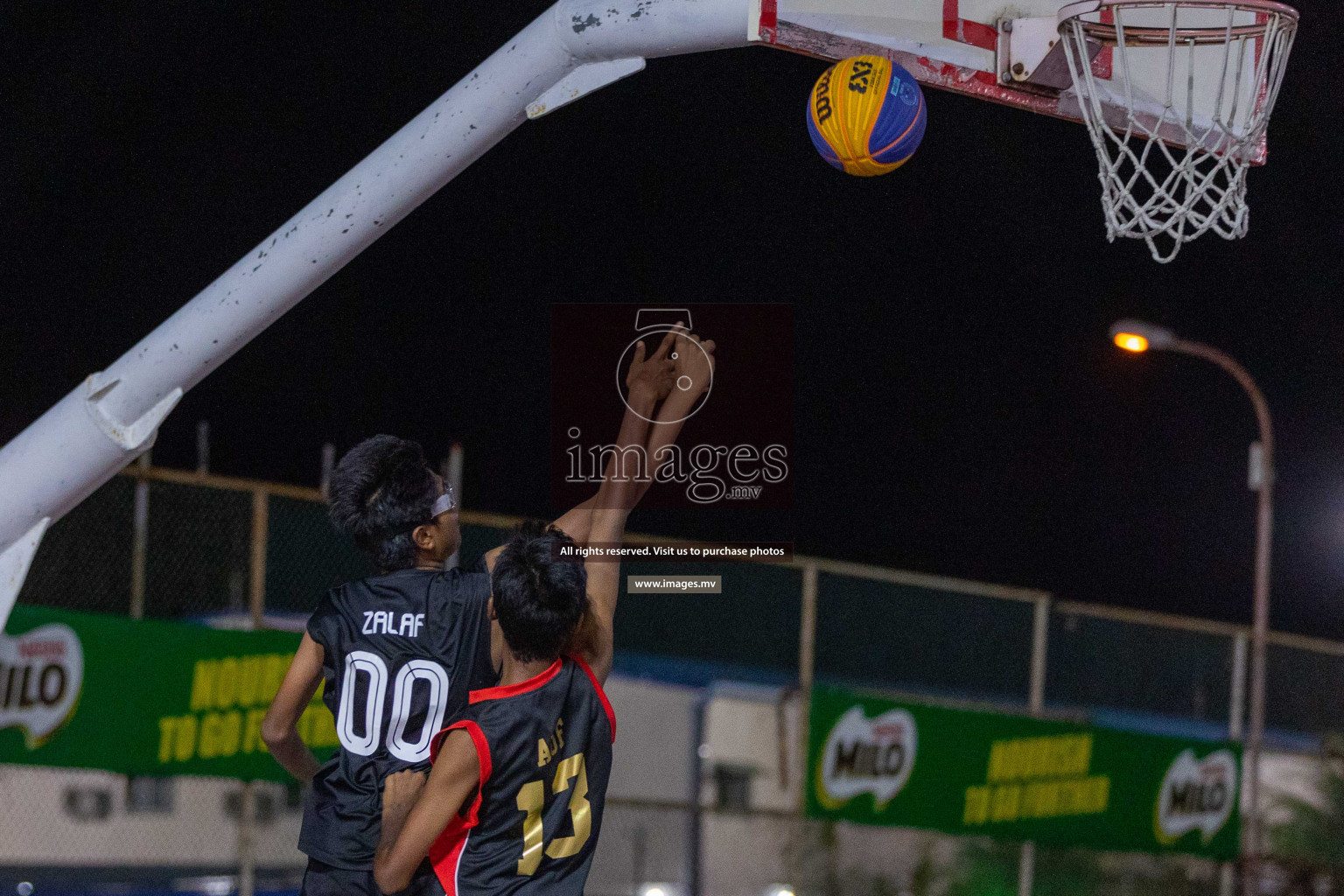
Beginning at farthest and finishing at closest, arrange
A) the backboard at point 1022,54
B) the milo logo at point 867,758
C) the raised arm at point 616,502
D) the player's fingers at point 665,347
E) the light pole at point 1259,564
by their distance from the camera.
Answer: the light pole at point 1259,564
the milo logo at point 867,758
the backboard at point 1022,54
the player's fingers at point 665,347
the raised arm at point 616,502

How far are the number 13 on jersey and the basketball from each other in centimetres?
223

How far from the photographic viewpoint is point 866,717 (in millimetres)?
10680

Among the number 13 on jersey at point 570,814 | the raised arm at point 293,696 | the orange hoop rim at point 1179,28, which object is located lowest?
the number 13 on jersey at point 570,814

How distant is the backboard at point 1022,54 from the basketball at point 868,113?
0.41ft

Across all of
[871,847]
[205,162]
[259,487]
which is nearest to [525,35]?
[259,487]

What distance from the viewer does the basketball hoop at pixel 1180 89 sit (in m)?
5.11

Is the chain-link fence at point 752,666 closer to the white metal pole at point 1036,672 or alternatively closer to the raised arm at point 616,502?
the white metal pole at point 1036,672

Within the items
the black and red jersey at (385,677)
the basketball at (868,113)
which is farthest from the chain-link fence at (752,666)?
the basketball at (868,113)

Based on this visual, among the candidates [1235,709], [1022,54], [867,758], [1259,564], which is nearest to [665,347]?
[1022,54]

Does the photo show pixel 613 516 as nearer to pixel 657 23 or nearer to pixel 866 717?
pixel 657 23

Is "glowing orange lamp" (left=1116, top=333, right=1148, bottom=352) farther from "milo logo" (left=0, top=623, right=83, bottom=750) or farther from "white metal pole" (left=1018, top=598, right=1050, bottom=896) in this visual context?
"milo logo" (left=0, top=623, right=83, bottom=750)

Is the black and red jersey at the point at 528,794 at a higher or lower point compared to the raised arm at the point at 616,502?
lower

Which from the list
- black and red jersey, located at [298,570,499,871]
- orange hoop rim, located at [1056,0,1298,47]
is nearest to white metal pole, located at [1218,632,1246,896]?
orange hoop rim, located at [1056,0,1298,47]

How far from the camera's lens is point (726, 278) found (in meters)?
16.6
